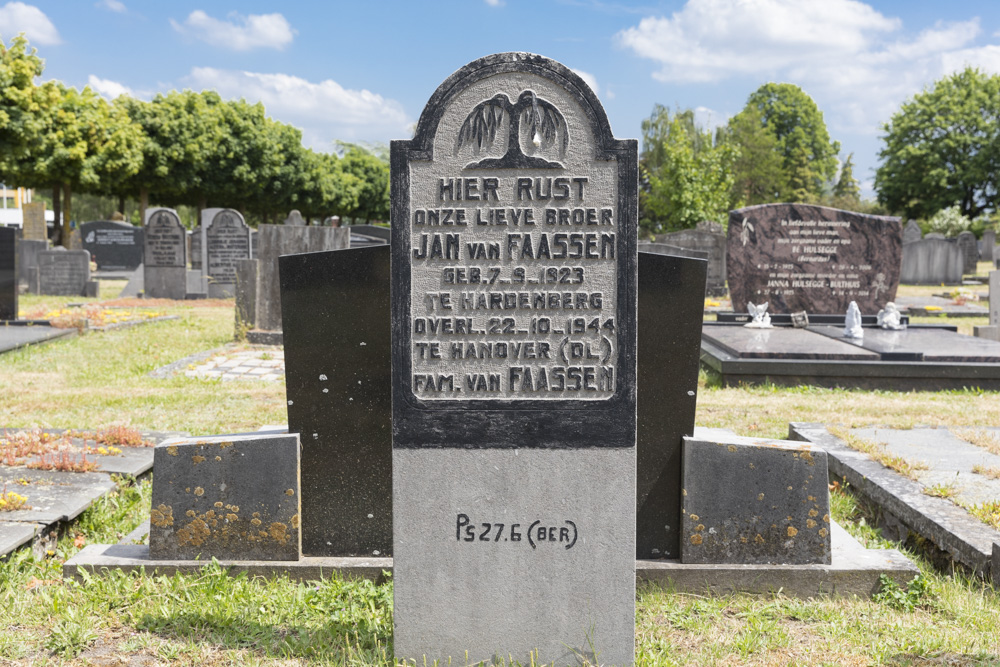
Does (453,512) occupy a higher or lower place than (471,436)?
lower

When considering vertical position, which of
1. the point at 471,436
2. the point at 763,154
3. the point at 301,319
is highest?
the point at 763,154

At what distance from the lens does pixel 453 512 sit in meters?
2.81

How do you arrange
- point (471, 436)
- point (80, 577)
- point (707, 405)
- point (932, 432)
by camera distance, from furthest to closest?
point (707, 405) < point (932, 432) < point (80, 577) < point (471, 436)

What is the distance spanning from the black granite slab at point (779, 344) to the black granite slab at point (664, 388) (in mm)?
5567

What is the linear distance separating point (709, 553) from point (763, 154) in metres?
52.2

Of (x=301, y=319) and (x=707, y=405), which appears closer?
(x=301, y=319)

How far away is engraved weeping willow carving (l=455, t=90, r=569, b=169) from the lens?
2.70m

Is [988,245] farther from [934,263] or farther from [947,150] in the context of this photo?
[934,263]

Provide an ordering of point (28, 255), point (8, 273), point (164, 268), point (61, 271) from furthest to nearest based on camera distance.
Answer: point (28, 255)
point (61, 271)
point (164, 268)
point (8, 273)

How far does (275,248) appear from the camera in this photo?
→ 494 inches

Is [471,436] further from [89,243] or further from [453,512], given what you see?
[89,243]

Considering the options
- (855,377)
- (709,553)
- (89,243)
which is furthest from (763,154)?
(709,553)

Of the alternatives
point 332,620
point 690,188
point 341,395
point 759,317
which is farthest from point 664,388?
point 690,188

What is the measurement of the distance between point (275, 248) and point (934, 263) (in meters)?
21.5
